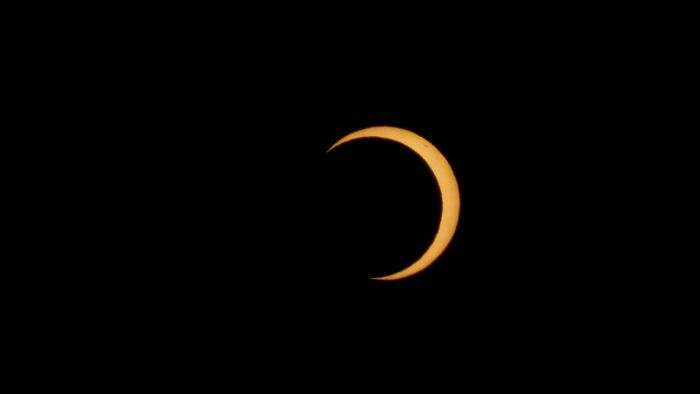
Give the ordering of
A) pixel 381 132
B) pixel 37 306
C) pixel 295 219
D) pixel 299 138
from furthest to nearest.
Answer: pixel 37 306, pixel 299 138, pixel 295 219, pixel 381 132

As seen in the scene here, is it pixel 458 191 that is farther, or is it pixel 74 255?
pixel 74 255

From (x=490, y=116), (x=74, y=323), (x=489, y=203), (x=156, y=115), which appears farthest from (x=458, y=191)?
(x=74, y=323)

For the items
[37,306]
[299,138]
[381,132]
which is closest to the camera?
[381,132]

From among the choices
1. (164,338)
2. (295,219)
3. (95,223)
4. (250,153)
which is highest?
(250,153)

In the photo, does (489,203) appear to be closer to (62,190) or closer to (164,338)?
(164,338)

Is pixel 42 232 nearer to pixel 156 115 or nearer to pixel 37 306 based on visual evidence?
pixel 37 306

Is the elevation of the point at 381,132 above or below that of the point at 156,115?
below

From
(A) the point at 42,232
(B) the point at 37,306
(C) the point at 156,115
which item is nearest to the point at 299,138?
(C) the point at 156,115
